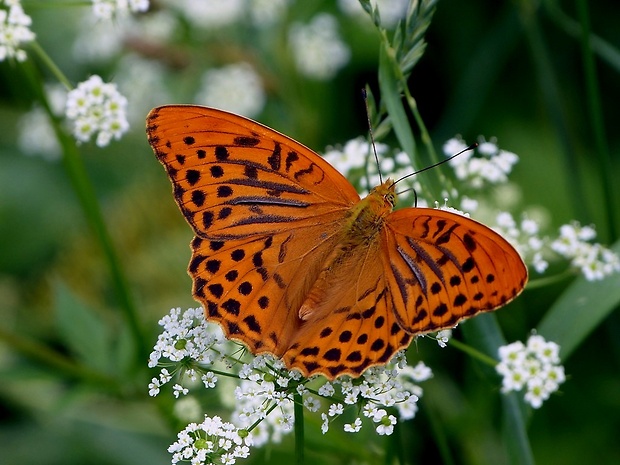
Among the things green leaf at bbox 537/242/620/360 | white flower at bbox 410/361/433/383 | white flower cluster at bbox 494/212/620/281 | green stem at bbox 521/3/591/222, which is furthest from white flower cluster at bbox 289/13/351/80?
white flower at bbox 410/361/433/383

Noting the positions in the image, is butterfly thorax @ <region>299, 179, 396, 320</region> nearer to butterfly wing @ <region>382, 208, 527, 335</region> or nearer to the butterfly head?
the butterfly head

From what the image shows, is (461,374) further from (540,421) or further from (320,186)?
(320,186)

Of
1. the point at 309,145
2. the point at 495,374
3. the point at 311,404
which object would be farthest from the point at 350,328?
the point at 309,145

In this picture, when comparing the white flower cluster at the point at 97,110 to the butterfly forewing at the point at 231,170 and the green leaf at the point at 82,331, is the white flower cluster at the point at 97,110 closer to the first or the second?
the butterfly forewing at the point at 231,170

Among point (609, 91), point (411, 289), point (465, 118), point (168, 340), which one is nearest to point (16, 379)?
point (168, 340)

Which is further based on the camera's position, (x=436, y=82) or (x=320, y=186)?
(x=436, y=82)
